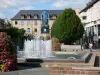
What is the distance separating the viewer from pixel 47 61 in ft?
52.9

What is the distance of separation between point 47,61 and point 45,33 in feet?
336

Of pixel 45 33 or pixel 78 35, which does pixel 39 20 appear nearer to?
pixel 45 33

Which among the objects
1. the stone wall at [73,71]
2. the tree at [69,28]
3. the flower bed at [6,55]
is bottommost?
the stone wall at [73,71]

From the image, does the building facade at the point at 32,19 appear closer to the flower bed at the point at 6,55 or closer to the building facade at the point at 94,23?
the building facade at the point at 94,23

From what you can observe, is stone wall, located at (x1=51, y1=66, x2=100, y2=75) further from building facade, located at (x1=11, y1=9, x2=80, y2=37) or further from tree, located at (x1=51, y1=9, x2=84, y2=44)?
building facade, located at (x1=11, y1=9, x2=80, y2=37)

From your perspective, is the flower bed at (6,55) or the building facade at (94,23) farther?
the building facade at (94,23)

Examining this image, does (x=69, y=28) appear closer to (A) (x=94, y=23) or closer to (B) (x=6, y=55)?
(A) (x=94, y=23)

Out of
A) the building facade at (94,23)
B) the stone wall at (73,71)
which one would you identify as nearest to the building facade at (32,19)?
the building facade at (94,23)

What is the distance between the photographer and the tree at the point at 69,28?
203 feet

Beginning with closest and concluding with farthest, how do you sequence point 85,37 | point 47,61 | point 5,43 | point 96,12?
point 5,43 → point 47,61 → point 96,12 → point 85,37

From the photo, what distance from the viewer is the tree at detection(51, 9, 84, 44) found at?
6191cm

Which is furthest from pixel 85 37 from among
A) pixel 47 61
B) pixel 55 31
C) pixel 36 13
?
pixel 47 61

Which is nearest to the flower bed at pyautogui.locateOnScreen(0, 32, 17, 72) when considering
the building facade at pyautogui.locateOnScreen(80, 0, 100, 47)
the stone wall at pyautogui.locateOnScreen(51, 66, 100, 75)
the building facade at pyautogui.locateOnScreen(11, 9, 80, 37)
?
the stone wall at pyautogui.locateOnScreen(51, 66, 100, 75)

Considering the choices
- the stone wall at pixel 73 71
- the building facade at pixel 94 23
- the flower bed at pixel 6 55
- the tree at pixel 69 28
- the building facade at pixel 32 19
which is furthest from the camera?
the building facade at pixel 32 19
